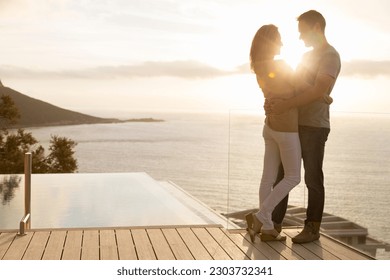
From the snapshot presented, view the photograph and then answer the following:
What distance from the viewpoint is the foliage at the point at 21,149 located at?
45.5ft

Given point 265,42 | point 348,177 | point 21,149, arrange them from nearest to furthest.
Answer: point 265,42
point 348,177
point 21,149

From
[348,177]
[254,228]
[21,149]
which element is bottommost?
[254,228]

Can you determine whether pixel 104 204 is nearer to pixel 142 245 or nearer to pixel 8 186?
pixel 8 186

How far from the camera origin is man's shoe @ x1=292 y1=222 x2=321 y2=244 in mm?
3352

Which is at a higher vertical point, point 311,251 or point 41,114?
point 41,114

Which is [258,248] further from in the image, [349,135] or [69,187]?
[69,187]

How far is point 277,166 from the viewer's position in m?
3.41

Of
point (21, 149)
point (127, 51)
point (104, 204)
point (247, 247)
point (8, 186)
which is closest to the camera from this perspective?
point (247, 247)

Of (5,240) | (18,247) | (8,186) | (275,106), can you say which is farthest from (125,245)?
(8,186)

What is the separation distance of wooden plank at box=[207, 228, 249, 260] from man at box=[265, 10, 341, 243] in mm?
349

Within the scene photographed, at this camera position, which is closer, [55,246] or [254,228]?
[55,246]

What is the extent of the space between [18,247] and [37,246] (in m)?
0.10
